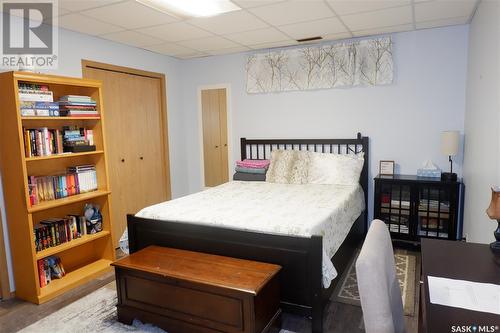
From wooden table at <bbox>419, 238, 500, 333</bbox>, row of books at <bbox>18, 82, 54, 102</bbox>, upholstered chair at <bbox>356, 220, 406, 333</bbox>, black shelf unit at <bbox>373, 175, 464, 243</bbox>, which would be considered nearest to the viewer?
wooden table at <bbox>419, 238, 500, 333</bbox>

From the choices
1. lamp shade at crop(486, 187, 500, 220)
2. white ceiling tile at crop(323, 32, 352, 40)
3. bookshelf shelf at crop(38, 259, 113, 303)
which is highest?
white ceiling tile at crop(323, 32, 352, 40)

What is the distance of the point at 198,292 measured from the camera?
2.01 meters

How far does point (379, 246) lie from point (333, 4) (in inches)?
90.1

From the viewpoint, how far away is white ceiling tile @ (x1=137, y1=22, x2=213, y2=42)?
3287mm

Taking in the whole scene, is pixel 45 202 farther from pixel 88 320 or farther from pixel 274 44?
pixel 274 44

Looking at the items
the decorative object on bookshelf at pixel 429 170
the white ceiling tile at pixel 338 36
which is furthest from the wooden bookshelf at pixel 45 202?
the decorative object on bookshelf at pixel 429 170

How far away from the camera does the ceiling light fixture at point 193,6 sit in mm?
2707

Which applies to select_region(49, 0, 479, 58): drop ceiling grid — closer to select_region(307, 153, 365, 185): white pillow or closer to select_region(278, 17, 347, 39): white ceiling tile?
select_region(278, 17, 347, 39): white ceiling tile

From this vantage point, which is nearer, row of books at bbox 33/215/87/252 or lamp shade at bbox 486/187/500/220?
lamp shade at bbox 486/187/500/220

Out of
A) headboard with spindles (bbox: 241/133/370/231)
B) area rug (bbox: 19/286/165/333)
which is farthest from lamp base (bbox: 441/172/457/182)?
area rug (bbox: 19/286/165/333)

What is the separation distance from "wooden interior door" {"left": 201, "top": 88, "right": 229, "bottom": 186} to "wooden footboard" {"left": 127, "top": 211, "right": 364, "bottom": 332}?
224 centimetres

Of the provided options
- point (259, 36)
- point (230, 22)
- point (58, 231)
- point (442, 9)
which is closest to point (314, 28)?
point (259, 36)

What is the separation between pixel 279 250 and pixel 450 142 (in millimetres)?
2245

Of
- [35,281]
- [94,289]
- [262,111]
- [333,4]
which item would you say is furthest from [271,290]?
[262,111]
